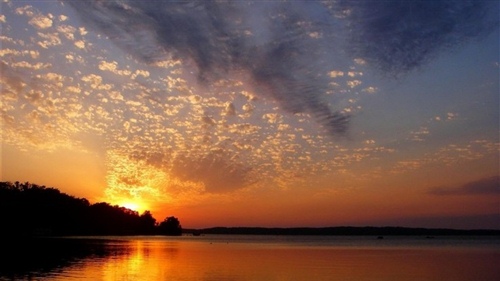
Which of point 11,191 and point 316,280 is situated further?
point 11,191

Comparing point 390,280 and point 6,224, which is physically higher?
point 6,224

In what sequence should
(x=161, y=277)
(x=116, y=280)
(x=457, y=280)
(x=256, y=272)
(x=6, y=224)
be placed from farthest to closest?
1. (x=6, y=224)
2. (x=256, y=272)
3. (x=457, y=280)
4. (x=161, y=277)
5. (x=116, y=280)

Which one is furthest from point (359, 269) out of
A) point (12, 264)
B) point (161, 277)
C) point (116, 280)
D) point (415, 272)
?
point (12, 264)

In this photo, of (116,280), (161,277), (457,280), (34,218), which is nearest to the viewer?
(116,280)

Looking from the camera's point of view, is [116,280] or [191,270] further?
[191,270]

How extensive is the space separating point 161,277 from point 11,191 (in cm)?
16569

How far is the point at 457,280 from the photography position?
178 feet

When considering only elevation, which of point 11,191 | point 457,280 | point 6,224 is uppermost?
point 11,191

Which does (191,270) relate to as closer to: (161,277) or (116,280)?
(161,277)

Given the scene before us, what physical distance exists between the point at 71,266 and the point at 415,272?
4322 cm

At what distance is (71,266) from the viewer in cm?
5728

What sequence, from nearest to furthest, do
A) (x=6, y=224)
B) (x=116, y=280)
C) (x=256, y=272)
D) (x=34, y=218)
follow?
(x=116, y=280)
(x=256, y=272)
(x=6, y=224)
(x=34, y=218)

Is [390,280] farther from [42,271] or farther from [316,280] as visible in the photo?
[42,271]

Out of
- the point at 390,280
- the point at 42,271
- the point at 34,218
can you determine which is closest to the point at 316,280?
the point at 390,280
